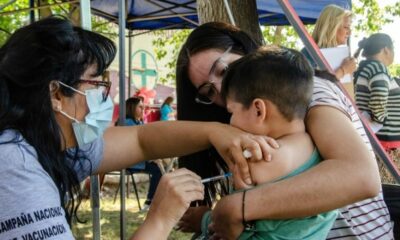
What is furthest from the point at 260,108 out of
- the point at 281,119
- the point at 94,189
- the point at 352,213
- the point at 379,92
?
the point at 379,92

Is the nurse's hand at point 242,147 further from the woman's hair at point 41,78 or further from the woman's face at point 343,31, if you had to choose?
the woman's face at point 343,31

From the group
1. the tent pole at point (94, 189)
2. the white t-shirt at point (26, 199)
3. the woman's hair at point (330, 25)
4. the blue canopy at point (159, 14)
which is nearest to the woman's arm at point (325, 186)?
the white t-shirt at point (26, 199)

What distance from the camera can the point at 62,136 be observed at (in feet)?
4.69

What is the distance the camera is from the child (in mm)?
1146

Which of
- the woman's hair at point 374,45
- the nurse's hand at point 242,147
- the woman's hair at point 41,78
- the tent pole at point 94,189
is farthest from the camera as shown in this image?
the woman's hair at point 374,45

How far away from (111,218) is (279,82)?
4.86 m

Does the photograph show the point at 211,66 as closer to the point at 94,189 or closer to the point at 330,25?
the point at 94,189

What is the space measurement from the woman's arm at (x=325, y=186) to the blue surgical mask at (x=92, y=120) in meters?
0.60

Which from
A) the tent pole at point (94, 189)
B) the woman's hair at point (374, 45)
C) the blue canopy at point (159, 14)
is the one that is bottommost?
the tent pole at point (94, 189)

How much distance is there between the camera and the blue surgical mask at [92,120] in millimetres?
1483

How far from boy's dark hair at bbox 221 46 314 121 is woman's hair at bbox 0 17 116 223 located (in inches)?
20.7

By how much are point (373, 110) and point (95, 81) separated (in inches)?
108

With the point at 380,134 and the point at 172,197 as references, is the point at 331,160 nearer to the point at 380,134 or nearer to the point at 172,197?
the point at 172,197

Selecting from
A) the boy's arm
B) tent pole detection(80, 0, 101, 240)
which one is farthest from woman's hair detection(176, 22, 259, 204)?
the boy's arm
